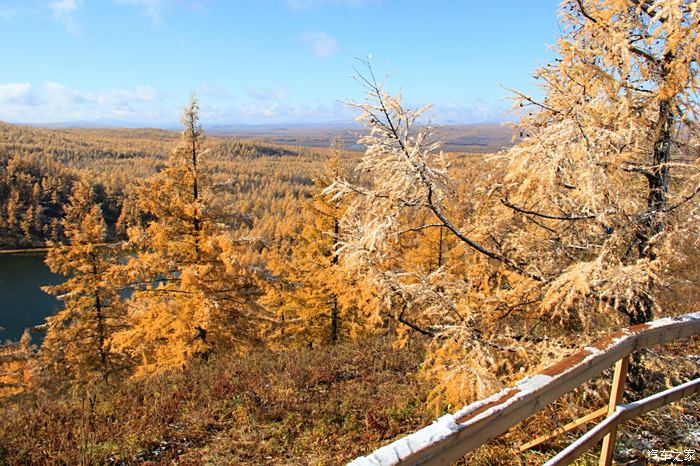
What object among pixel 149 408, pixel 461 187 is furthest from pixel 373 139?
pixel 149 408

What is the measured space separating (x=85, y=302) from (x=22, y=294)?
238ft

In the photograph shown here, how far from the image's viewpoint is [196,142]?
13.7m

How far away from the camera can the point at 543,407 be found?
84.3 inches

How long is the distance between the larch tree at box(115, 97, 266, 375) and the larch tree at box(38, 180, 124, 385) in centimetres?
452

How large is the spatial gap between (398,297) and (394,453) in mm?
4033

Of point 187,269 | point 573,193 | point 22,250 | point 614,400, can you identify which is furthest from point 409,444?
point 22,250

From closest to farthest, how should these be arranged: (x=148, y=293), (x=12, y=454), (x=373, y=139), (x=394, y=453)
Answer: (x=394, y=453), (x=373, y=139), (x=12, y=454), (x=148, y=293)

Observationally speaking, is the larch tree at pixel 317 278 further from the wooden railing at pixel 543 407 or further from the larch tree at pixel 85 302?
the wooden railing at pixel 543 407

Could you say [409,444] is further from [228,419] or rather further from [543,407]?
[228,419]

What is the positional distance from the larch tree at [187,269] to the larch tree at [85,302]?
452 cm

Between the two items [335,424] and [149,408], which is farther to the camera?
[149,408]

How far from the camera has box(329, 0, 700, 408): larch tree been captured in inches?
167

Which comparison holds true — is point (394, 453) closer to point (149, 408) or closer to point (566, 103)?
point (566, 103)

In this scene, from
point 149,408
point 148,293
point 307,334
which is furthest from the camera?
point 307,334
